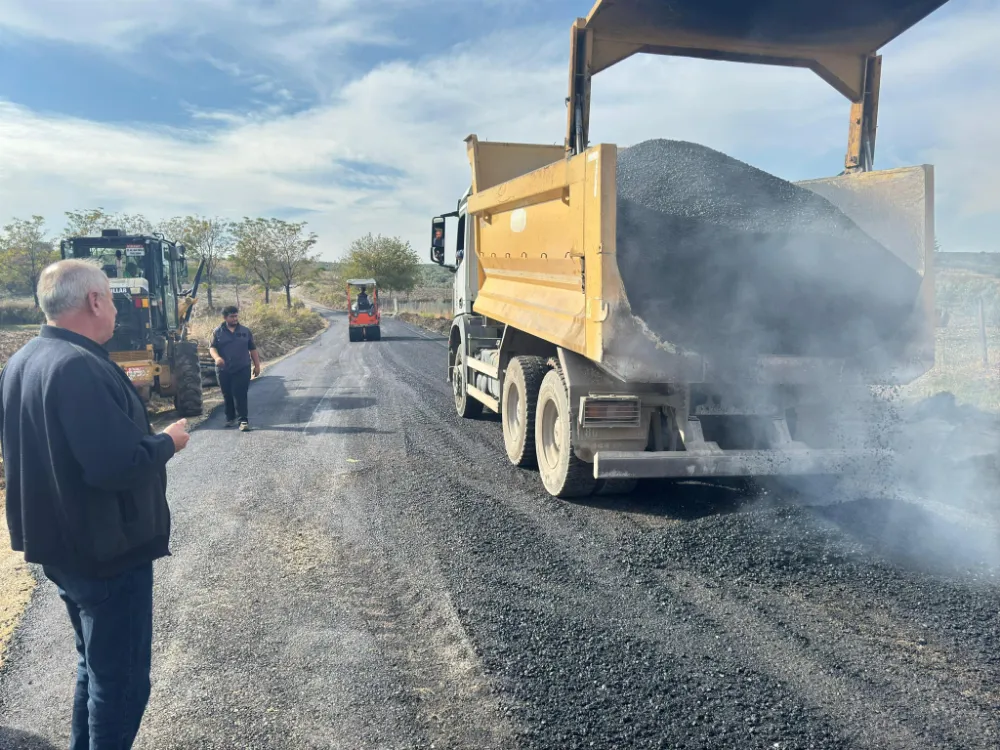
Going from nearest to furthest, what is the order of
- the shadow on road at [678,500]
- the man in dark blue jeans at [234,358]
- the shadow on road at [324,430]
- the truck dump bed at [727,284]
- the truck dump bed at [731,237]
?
the truck dump bed at [727,284]
the truck dump bed at [731,237]
the shadow on road at [678,500]
the shadow on road at [324,430]
the man in dark blue jeans at [234,358]

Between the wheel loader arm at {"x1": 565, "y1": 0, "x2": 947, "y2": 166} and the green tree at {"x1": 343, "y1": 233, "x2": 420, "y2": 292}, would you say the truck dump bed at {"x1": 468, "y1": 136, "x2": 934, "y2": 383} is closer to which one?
the wheel loader arm at {"x1": 565, "y1": 0, "x2": 947, "y2": 166}

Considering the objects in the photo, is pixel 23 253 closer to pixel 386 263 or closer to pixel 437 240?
pixel 386 263

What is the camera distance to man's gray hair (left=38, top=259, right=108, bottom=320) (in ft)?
7.00

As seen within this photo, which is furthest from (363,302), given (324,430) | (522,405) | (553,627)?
(553,627)

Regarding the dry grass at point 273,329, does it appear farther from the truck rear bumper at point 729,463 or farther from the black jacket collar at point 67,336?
the black jacket collar at point 67,336

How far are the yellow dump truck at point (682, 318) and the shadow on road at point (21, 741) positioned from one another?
10.9 feet

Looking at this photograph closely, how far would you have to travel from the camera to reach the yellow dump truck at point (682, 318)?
455 centimetres

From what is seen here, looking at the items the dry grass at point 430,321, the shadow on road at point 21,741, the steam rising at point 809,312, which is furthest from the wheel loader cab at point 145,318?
the dry grass at point 430,321

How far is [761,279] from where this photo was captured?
5.05 meters

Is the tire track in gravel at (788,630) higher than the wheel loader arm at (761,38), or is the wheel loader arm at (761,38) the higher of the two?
the wheel loader arm at (761,38)

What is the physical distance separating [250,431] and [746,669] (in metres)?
7.04

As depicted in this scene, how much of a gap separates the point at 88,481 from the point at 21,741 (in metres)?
1.34

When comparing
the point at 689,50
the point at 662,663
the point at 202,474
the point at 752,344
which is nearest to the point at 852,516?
the point at 752,344

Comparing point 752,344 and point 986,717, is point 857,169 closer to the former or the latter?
point 752,344
